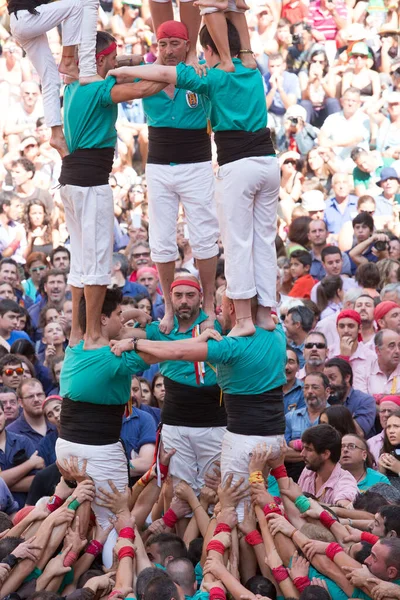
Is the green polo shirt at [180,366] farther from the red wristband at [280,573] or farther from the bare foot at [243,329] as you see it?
the red wristband at [280,573]

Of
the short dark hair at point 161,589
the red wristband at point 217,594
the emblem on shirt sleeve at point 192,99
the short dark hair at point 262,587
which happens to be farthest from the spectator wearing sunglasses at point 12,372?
the short dark hair at point 161,589

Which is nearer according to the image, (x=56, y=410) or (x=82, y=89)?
(x=82, y=89)

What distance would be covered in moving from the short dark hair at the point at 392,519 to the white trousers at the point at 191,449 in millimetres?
1571

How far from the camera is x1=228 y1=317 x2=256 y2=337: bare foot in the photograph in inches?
324

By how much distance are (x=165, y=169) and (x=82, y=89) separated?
37.6 inches

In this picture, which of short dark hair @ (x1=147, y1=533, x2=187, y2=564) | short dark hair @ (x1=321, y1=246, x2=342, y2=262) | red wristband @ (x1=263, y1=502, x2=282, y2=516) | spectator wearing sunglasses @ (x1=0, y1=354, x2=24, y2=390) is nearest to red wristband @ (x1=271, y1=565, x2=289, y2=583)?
red wristband @ (x1=263, y1=502, x2=282, y2=516)

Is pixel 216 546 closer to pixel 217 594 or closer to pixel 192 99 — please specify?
pixel 217 594

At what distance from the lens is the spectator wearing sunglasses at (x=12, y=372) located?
10.5 meters

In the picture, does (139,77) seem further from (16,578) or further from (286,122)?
(286,122)

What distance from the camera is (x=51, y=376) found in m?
10.9

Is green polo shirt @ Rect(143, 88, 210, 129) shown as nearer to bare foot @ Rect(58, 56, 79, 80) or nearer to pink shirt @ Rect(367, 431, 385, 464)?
bare foot @ Rect(58, 56, 79, 80)

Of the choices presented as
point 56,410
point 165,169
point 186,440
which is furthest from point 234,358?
point 56,410

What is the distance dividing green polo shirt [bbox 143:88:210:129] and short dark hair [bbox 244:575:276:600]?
123 inches

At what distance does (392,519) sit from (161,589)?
1506mm
